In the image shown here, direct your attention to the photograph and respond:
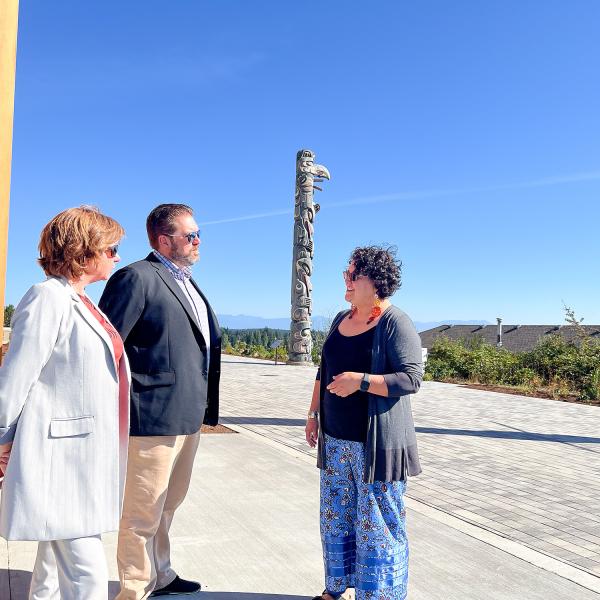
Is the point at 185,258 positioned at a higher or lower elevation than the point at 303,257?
lower

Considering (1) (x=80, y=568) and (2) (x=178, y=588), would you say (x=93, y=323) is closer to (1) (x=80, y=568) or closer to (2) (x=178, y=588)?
(1) (x=80, y=568)

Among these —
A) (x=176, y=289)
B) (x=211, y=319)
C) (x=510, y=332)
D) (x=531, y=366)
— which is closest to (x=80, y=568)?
(x=176, y=289)

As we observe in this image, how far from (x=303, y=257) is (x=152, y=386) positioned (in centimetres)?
2208

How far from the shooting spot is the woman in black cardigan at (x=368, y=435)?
3.43 meters

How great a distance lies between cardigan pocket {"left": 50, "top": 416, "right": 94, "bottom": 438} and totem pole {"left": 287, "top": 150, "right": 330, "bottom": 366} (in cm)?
2162

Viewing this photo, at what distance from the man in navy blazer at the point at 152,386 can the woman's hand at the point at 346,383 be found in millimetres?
697

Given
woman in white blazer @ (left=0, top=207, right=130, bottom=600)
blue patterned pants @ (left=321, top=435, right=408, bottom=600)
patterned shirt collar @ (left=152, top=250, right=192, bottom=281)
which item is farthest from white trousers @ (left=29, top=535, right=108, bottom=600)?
patterned shirt collar @ (left=152, top=250, right=192, bottom=281)

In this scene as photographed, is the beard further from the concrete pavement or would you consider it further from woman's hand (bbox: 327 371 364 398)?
the concrete pavement

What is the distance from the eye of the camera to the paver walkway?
5.24 meters

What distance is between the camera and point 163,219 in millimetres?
3639

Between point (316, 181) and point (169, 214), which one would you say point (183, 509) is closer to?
point (169, 214)

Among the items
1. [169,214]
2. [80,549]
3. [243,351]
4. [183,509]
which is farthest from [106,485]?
[243,351]

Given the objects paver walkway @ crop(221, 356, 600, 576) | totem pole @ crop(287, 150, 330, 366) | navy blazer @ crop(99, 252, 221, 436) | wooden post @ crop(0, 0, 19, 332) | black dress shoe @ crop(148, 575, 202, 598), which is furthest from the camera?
totem pole @ crop(287, 150, 330, 366)

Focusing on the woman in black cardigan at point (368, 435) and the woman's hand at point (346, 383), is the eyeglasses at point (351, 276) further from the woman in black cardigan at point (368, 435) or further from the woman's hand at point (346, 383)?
the woman's hand at point (346, 383)
